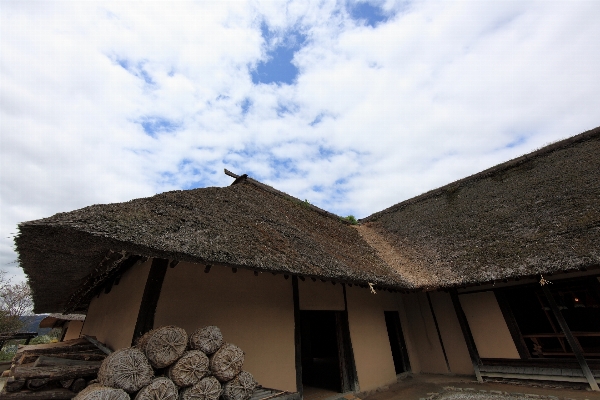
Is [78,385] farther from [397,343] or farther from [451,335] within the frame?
[451,335]

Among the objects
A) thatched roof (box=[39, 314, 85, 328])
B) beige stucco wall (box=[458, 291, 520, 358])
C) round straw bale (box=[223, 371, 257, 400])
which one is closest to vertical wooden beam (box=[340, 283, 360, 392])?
beige stucco wall (box=[458, 291, 520, 358])

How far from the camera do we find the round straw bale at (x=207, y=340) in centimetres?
295

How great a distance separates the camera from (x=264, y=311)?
15.3 feet

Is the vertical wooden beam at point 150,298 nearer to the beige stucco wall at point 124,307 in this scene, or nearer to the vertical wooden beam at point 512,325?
Answer: the beige stucco wall at point 124,307

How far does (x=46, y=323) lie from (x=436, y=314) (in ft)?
64.5

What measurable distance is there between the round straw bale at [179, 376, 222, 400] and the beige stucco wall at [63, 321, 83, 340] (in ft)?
47.7

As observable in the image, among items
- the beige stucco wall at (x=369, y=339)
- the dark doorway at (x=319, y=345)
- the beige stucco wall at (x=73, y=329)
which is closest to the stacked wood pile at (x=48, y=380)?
the beige stucco wall at (x=369, y=339)

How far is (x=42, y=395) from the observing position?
9.07 ft

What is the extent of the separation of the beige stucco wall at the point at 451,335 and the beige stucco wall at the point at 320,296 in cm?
310

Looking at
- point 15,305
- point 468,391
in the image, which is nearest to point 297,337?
point 468,391

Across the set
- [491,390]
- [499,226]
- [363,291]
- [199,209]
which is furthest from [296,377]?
[499,226]

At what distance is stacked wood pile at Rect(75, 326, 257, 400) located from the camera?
2.44 m

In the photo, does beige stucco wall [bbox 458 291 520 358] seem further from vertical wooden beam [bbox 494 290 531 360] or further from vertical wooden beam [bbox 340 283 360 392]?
vertical wooden beam [bbox 340 283 360 392]

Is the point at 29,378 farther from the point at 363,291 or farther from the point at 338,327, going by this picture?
the point at 363,291
